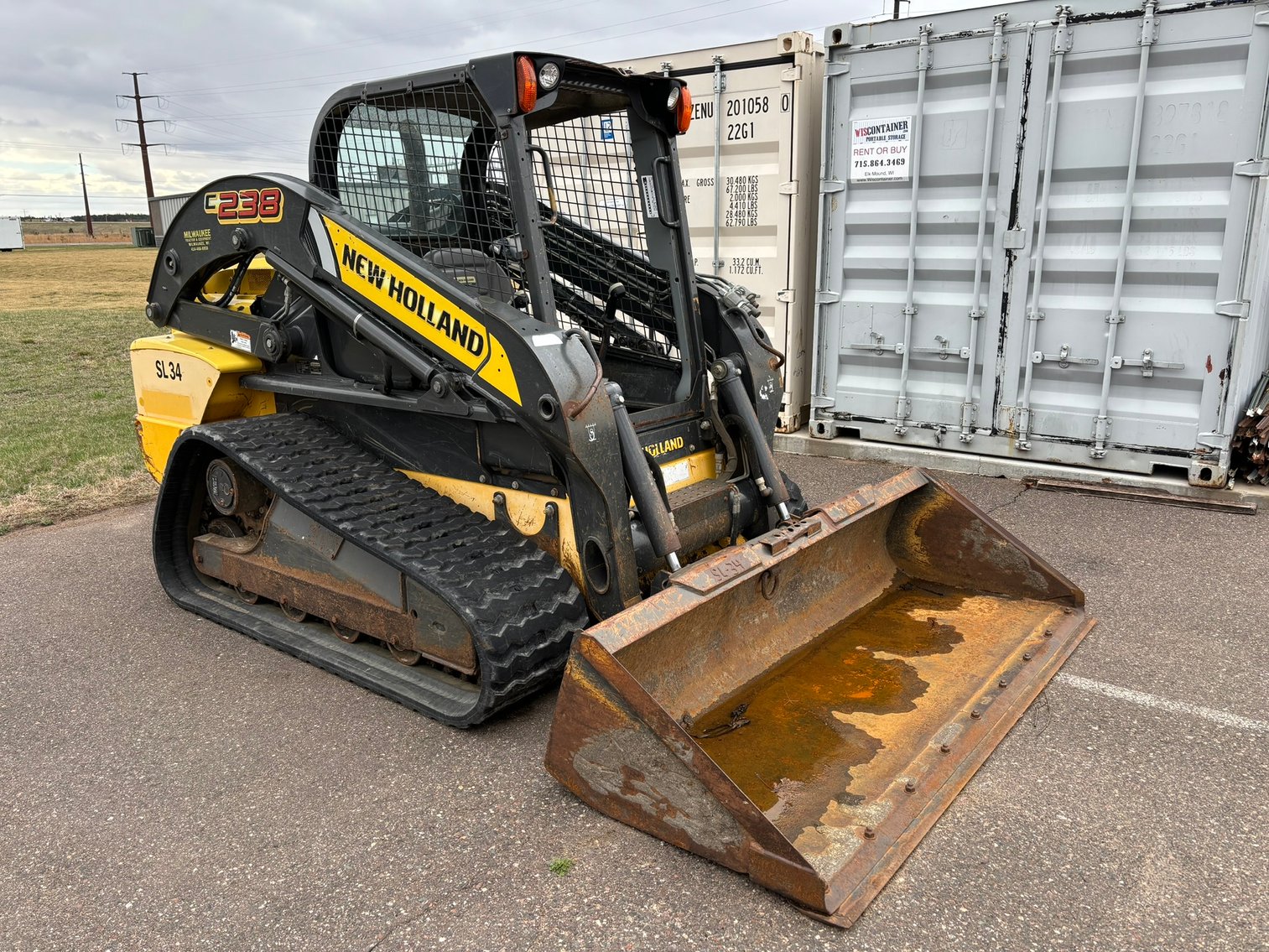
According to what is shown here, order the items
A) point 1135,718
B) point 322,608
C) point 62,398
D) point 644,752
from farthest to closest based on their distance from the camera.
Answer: point 62,398 → point 322,608 → point 1135,718 → point 644,752

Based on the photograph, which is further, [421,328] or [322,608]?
[322,608]

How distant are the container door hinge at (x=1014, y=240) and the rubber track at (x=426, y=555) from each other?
412 centimetres

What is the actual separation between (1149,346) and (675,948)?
197 inches

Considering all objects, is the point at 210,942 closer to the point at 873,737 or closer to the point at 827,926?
the point at 827,926

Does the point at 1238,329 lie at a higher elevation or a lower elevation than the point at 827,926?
higher

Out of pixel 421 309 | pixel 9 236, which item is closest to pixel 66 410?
pixel 421 309

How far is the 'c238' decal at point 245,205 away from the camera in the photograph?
412 cm

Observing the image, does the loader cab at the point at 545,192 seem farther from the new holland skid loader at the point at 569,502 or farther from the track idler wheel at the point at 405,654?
the track idler wheel at the point at 405,654

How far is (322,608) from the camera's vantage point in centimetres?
402

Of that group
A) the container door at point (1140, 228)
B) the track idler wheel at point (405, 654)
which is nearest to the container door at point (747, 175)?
the container door at point (1140, 228)

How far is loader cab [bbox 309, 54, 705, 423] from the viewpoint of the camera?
139 inches

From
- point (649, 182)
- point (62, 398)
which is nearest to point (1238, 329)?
point (649, 182)

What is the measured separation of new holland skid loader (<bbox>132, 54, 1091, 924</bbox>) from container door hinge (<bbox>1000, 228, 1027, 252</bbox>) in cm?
261

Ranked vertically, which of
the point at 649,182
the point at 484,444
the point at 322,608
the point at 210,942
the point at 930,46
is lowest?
the point at 210,942
